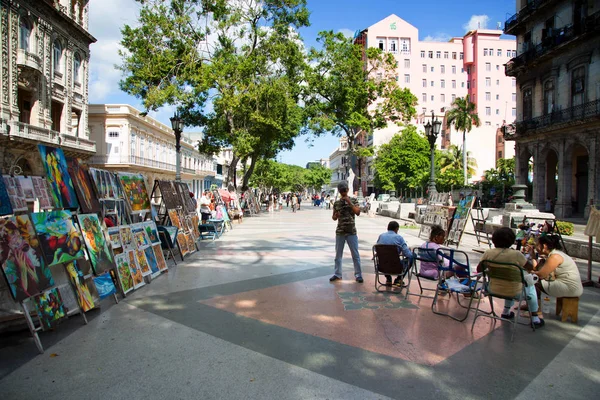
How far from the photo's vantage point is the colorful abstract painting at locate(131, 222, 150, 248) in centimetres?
700

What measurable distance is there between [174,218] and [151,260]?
96.6 inches

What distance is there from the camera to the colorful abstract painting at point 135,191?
7.92 metres

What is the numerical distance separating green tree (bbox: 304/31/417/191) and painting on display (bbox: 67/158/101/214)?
78.0ft

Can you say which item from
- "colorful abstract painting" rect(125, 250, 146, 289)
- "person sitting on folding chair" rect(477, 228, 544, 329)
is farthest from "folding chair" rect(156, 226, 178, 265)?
"person sitting on folding chair" rect(477, 228, 544, 329)

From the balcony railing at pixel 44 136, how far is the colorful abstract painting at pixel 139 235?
18.4 m

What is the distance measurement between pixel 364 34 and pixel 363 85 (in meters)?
43.9

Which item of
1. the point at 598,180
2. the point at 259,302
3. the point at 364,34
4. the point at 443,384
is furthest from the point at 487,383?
the point at 364,34

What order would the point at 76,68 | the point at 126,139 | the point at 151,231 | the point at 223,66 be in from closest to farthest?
the point at 151,231 → the point at 223,66 → the point at 76,68 → the point at 126,139

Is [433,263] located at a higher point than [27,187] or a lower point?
lower

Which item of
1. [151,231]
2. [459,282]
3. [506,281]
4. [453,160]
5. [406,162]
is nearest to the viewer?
[506,281]

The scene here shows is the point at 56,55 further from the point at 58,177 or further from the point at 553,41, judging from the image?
the point at 553,41

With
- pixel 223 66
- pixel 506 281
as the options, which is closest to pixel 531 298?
pixel 506 281

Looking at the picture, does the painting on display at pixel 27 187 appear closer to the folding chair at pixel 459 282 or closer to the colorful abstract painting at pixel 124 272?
the colorful abstract painting at pixel 124 272

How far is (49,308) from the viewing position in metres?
4.32
